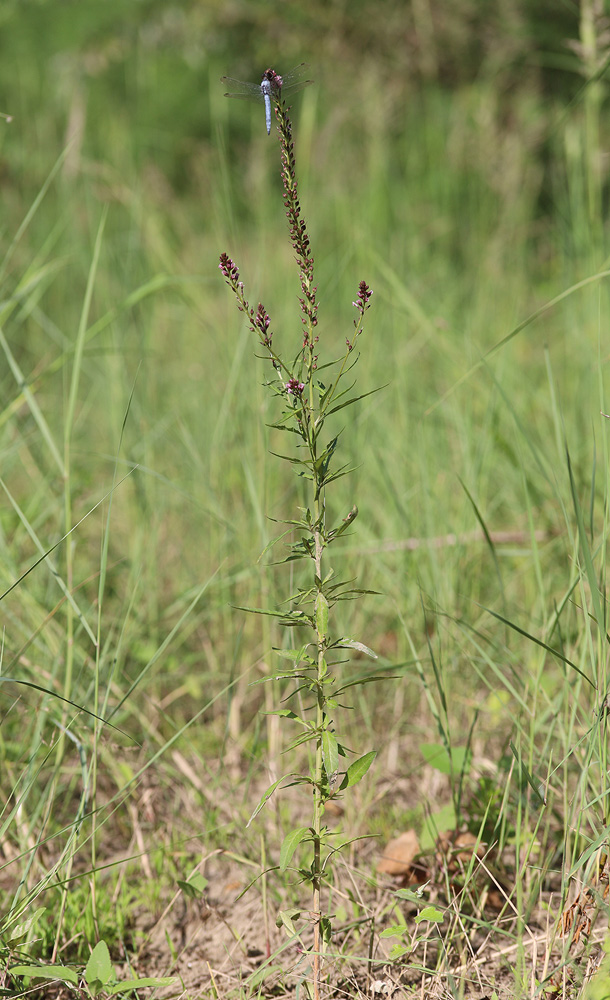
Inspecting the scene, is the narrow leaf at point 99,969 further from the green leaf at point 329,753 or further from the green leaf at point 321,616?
the green leaf at point 321,616

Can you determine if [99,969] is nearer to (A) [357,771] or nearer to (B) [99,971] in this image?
(B) [99,971]

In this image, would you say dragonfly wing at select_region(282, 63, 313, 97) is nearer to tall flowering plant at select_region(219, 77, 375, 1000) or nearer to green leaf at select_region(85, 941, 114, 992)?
tall flowering plant at select_region(219, 77, 375, 1000)

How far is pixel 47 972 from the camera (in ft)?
3.87

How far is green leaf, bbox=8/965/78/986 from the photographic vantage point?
46.0 inches

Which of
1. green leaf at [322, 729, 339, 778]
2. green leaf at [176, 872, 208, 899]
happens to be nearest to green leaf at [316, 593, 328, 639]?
green leaf at [322, 729, 339, 778]

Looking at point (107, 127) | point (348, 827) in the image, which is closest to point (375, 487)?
point (348, 827)

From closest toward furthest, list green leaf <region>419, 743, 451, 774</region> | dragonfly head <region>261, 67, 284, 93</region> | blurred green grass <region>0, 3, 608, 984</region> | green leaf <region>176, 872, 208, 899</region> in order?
dragonfly head <region>261, 67, 284, 93</region> < green leaf <region>176, 872, 208, 899</region> < green leaf <region>419, 743, 451, 774</region> < blurred green grass <region>0, 3, 608, 984</region>

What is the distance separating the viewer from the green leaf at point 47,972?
46.0 inches

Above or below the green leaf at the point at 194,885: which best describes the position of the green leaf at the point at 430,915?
above

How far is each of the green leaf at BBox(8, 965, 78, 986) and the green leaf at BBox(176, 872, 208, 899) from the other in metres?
0.22

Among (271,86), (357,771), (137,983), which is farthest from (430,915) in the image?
(271,86)

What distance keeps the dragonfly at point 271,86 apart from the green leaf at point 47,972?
3.92 ft

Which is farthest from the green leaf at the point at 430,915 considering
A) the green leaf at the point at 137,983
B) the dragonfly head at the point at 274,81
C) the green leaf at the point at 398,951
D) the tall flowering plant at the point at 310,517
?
the dragonfly head at the point at 274,81

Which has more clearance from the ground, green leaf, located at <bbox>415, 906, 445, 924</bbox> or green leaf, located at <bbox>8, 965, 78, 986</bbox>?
green leaf, located at <bbox>415, 906, 445, 924</bbox>
